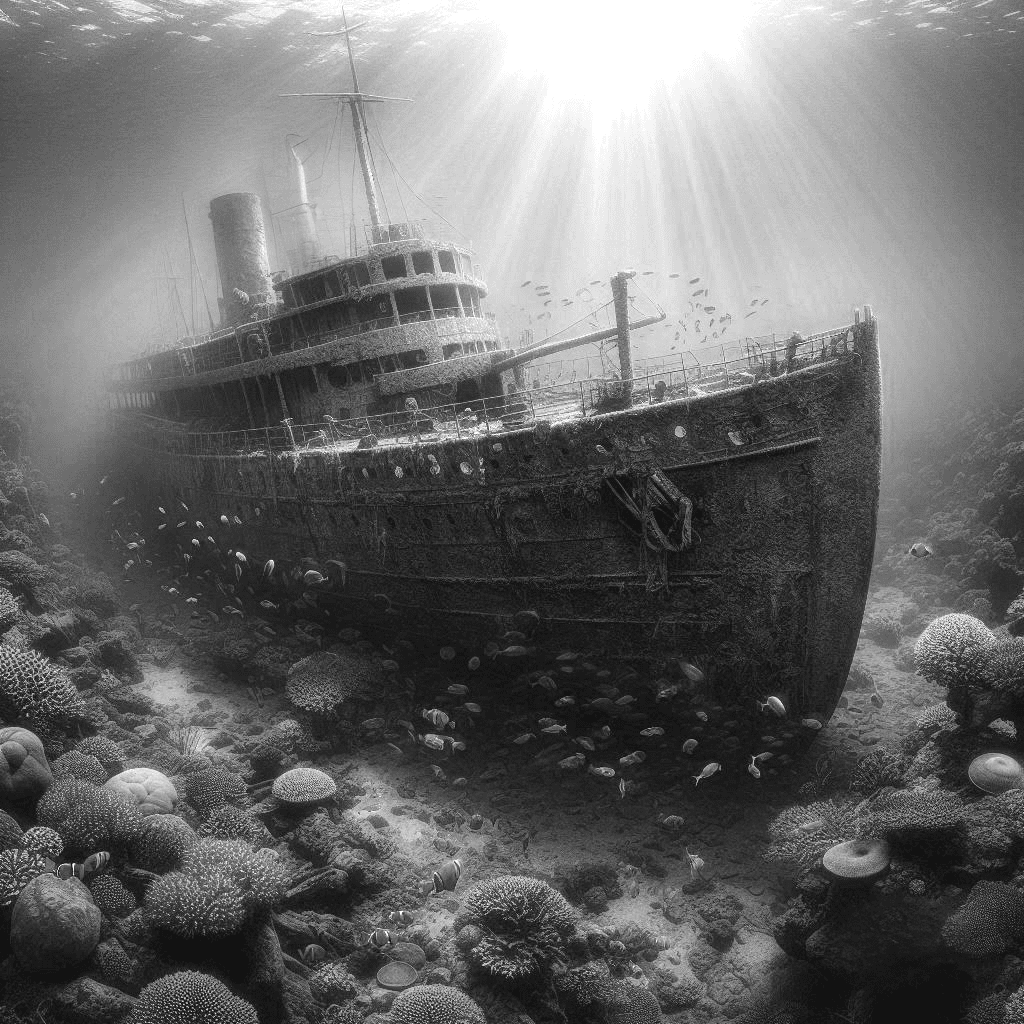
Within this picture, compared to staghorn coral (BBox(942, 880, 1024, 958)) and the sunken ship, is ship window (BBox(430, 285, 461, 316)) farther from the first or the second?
staghorn coral (BBox(942, 880, 1024, 958))

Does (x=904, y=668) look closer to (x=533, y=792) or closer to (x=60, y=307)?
(x=533, y=792)

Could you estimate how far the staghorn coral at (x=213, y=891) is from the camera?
255 inches

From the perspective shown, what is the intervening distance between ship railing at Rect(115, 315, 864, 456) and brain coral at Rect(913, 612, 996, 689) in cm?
483

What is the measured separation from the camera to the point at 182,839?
7.70 metres

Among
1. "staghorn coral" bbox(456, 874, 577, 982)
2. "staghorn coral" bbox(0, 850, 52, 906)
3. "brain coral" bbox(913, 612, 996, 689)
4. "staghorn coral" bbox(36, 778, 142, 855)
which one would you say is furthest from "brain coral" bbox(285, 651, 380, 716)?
"brain coral" bbox(913, 612, 996, 689)

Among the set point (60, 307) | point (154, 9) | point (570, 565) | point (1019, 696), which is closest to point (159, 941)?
point (570, 565)

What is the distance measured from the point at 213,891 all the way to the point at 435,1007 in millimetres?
2685

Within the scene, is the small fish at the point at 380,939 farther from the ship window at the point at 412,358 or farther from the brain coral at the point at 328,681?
the ship window at the point at 412,358

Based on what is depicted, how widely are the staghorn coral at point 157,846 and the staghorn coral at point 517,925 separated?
366 cm

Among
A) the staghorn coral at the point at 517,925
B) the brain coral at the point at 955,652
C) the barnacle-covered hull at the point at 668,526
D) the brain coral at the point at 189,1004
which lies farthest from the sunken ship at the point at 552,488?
the brain coral at the point at 189,1004

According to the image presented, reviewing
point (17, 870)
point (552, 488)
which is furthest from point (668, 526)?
point (17, 870)

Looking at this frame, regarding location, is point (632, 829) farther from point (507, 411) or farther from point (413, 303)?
point (413, 303)

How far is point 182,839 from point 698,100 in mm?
57596

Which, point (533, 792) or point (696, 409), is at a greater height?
point (696, 409)
